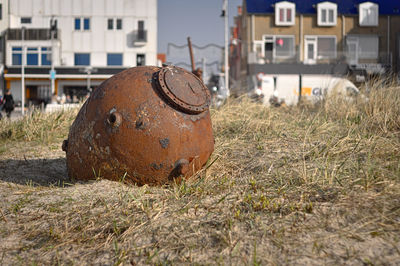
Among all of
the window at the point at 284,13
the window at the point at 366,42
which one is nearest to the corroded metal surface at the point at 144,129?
the window at the point at 284,13

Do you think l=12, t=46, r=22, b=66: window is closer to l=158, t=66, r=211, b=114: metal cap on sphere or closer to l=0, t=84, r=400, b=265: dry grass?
l=0, t=84, r=400, b=265: dry grass

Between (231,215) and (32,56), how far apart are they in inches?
1403

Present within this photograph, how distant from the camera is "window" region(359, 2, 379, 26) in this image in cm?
3375

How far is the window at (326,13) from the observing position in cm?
3359

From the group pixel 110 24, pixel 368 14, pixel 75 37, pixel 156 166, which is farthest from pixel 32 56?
pixel 156 166

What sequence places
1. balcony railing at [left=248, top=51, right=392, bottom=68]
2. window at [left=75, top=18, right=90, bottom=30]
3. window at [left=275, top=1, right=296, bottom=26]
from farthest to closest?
window at [left=75, top=18, right=90, bottom=30] < window at [left=275, top=1, right=296, bottom=26] < balcony railing at [left=248, top=51, right=392, bottom=68]

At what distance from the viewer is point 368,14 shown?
111ft

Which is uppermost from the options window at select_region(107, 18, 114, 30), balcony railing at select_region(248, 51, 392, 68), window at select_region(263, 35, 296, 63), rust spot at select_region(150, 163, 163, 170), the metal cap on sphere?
window at select_region(107, 18, 114, 30)

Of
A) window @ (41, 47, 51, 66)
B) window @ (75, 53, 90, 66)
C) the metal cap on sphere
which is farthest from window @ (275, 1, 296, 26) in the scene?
the metal cap on sphere

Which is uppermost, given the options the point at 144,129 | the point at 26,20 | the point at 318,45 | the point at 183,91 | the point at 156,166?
the point at 26,20

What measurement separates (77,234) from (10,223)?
2.47 feet

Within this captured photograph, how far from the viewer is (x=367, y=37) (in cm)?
3412

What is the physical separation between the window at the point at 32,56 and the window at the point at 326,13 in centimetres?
2241

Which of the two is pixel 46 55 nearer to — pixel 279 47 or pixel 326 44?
pixel 279 47
